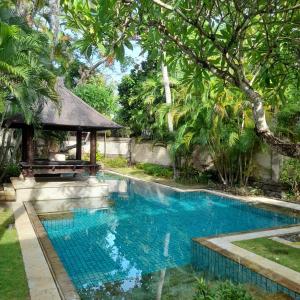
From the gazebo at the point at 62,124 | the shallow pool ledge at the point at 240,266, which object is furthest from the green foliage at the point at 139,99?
the shallow pool ledge at the point at 240,266

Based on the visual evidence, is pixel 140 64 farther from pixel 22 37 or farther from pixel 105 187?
pixel 22 37

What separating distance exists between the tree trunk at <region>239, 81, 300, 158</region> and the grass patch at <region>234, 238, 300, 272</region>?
10.8 feet

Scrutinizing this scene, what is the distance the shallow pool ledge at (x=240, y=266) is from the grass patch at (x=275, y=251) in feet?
0.60

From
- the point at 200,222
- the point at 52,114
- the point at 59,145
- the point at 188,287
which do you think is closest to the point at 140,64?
the point at 59,145

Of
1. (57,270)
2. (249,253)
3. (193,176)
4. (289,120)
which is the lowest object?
(57,270)

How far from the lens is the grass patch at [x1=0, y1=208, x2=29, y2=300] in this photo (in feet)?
14.7

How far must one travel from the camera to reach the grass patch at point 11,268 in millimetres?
4484

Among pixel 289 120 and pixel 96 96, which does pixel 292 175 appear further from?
pixel 96 96

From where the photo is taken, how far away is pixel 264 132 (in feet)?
9.69

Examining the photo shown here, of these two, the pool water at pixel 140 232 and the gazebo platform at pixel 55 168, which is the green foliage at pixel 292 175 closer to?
the pool water at pixel 140 232

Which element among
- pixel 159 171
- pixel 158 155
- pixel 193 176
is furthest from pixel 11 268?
pixel 158 155

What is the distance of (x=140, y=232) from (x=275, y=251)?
346 cm

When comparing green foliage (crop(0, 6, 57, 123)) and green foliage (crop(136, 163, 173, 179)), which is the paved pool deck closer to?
green foliage (crop(0, 6, 57, 123))

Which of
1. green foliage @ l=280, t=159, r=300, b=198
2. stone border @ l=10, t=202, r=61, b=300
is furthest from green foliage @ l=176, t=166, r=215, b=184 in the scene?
stone border @ l=10, t=202, r=61, b=300
